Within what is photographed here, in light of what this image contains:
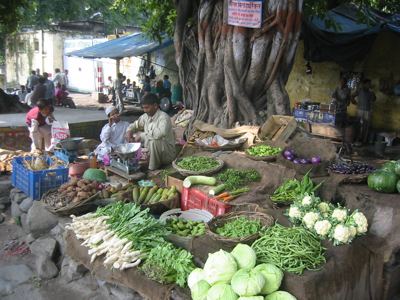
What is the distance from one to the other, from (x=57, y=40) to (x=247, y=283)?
27.2 meters

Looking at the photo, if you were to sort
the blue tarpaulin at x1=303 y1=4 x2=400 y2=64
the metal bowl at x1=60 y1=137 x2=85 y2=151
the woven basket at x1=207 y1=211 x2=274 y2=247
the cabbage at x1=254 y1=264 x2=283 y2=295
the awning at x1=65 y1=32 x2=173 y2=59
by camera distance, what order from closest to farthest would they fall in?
1. the cabbage at x1=254 y1=264 x2=283 y2=295
2. the woven basket at x1=207 y1=211 x2=274 y2=247
3. the metal bowl at x1=60 y1=137 x2=85 y2=151
4. the blue tarpaulin at x1=303 y1=4 x2=400 y2=64
5. the awning at x1=65 y1=32 x2=173 y2=59

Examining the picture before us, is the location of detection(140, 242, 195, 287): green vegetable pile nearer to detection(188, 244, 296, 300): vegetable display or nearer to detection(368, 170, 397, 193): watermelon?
detection(188, 244, 296, 300): vegetable display

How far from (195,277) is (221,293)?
35 cm

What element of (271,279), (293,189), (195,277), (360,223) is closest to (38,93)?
(293,189)

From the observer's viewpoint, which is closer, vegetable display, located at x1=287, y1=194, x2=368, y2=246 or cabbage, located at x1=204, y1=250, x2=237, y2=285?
cabbage, located at x1=204, y1=250, x2=237, y2=285

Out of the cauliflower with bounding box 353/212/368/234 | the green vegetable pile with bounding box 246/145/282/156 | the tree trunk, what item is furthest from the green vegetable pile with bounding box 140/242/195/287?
the tree trunk

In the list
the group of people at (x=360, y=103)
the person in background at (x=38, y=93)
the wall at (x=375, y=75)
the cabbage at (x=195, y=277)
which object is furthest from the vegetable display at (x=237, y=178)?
the person in background at (x=38, y=93)

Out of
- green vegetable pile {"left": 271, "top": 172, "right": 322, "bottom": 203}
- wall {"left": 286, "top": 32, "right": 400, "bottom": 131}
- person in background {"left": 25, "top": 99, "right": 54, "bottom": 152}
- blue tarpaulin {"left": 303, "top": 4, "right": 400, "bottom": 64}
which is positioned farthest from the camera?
wall {"left": 286, "top": 32, "right": 400, "bottom": 131}

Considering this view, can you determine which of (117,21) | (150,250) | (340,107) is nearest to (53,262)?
(150,250)

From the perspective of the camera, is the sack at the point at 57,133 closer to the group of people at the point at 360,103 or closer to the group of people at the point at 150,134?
the group of people at the point at 150,134

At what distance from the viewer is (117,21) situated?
27469mm

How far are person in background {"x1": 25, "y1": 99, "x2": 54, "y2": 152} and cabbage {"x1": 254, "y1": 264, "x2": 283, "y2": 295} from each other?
5612 mm

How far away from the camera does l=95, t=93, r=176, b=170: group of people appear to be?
22.3 ft

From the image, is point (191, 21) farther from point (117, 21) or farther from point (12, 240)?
point (117, 21)
